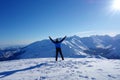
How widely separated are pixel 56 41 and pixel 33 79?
1164 cm

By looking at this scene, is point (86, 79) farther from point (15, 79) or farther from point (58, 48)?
point (58, 48)

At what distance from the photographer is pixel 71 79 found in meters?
10.1

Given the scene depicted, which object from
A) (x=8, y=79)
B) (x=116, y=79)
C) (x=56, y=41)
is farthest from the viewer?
(x=56, y=41)

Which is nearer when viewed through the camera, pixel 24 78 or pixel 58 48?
pixel 24 78

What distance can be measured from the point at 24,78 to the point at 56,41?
11.4m

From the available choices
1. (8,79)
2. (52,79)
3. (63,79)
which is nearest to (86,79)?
(63,79)

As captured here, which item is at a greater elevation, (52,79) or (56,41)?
(56,41)

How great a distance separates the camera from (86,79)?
1020cm

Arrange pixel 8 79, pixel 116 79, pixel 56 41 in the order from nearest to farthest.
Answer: pixel 116 79, pixel 8 79, pixel 56 41

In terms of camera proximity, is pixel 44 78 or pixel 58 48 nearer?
pixel 44 78

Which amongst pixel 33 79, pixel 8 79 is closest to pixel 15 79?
pixel 8 79

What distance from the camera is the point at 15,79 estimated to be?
34.8ft

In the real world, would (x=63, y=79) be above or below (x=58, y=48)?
below

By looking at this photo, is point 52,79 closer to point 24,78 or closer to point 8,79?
point 24,78
